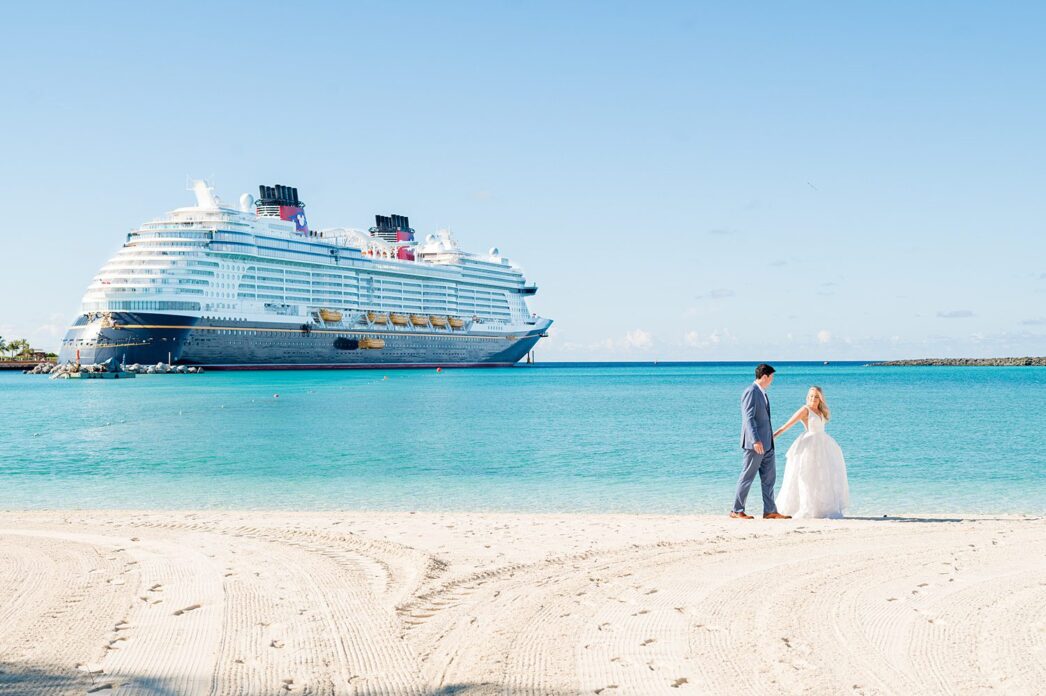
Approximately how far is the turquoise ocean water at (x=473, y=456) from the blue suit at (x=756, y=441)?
2.81 meters

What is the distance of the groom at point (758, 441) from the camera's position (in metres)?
9.56

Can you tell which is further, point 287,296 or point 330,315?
point 330,315

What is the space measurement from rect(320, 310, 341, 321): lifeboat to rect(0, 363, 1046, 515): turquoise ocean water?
4429 centimetres

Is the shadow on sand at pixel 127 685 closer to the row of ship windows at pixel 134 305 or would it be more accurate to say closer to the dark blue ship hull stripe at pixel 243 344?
the dark blue ship hull stripe at pixel 243 344

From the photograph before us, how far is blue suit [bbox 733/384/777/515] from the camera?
31.7 feet

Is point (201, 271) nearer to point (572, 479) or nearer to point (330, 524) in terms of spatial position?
point (572, 479)

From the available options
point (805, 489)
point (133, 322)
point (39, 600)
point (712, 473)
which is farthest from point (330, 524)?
A: point (133, 322)

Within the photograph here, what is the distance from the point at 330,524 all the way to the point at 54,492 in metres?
7.88

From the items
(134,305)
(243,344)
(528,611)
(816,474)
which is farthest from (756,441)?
(243,344)

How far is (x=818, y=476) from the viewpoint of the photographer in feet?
32.6

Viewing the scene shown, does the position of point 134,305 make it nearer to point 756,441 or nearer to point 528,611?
point 756,441

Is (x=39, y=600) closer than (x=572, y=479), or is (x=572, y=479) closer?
(x=39, y=600)

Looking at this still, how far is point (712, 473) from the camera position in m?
17.3

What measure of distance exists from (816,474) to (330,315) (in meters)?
78.7
